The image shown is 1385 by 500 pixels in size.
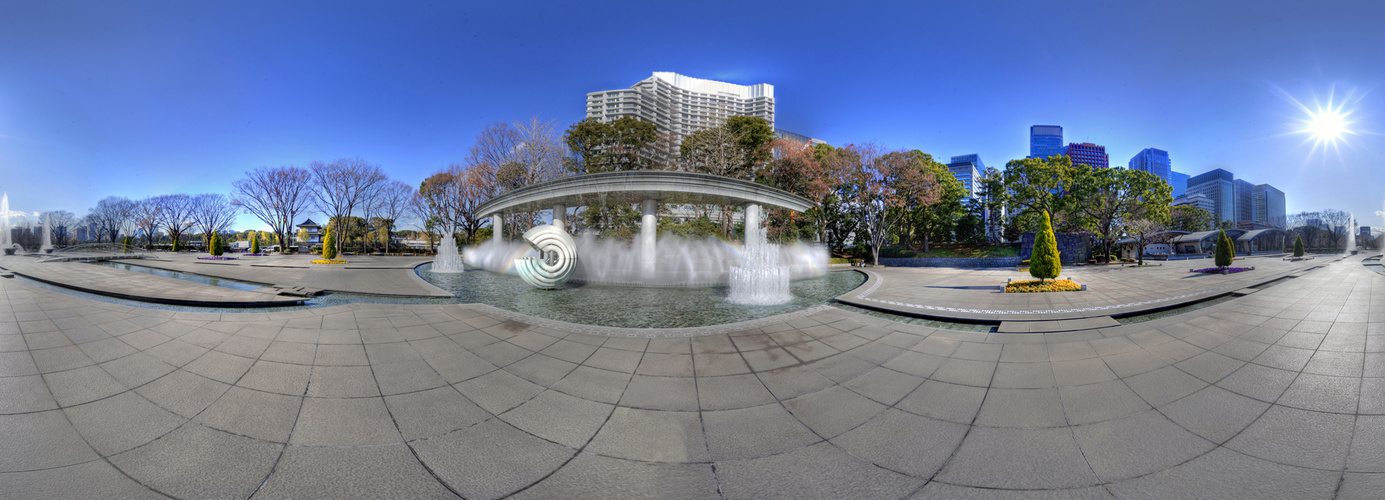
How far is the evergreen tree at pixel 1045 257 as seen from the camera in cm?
1090

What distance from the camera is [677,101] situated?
64375 mm

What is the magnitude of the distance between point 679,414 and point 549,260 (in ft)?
27.1

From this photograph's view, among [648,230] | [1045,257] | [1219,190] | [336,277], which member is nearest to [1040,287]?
[1045,257]

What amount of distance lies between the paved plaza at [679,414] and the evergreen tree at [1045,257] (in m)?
6.21

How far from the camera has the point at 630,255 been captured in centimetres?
1455

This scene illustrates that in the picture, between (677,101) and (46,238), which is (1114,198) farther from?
(46,238)

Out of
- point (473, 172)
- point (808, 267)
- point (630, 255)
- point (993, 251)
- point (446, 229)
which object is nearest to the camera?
point (630, 255)

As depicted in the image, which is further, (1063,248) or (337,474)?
(1063,248)

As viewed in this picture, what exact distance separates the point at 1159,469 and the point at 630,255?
13.1 meters

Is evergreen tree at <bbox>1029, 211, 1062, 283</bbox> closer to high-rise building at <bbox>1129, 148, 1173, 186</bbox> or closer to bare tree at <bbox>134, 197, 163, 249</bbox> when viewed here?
high-rise building at <bbox>1129, 148, 1173, 186</bbox>

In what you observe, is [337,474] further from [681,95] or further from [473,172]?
[681,95]

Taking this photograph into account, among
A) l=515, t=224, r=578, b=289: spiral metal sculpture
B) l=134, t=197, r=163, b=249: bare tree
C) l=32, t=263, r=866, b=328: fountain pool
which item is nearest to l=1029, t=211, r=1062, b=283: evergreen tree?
l=32, t=263, r=866, b=328: fountain pool

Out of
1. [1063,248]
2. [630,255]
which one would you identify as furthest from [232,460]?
[1063,248]

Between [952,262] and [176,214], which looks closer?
[952,262]
